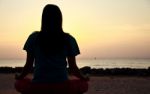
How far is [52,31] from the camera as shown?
472 centimetres

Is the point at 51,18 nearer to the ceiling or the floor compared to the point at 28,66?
nearer to the ceiling

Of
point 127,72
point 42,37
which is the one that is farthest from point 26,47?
point 127,72

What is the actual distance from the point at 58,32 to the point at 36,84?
0.68 meters

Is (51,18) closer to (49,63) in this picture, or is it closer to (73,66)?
(49,63)

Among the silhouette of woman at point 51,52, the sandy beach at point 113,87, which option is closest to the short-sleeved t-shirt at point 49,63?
the silhouette of woman at point 51,52

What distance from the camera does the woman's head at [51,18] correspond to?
4703 mm

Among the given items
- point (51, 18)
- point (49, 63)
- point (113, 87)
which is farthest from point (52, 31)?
point (113, 87)

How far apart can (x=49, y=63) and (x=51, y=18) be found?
0.54 metres

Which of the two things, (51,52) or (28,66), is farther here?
(28,66)

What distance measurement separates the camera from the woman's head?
4.70 meters

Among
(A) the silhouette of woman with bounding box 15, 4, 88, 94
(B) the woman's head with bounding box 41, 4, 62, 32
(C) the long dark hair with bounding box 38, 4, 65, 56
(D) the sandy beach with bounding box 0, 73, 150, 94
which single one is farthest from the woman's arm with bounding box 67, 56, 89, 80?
(D) the sandy beach with bounding box 0, 73, 150, 94

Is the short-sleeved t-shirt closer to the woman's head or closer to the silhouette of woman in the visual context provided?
the silhouette of woman

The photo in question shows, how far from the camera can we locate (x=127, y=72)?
23.0 m

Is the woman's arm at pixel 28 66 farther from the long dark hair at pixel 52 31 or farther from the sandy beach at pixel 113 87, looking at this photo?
the sandy beach at pixel 113 87
